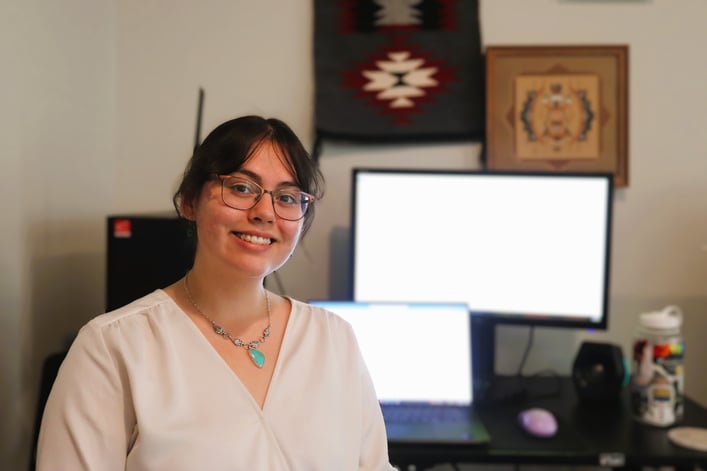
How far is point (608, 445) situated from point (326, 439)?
687mm

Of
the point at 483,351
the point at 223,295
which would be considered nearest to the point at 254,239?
the point at 223,295

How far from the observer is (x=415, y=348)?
4.93ft

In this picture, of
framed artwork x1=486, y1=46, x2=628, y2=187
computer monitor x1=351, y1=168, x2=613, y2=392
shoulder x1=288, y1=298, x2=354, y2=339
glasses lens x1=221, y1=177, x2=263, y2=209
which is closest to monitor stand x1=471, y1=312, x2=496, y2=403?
computer monitor x1=351, y1=168, x2=613, y2=392

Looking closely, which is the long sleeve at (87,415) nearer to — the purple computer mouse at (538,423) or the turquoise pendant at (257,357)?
the turquoise pendant at (257,357)

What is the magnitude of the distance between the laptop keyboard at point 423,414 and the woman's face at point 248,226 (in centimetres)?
60

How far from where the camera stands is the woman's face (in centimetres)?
93

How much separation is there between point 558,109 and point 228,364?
1316mm

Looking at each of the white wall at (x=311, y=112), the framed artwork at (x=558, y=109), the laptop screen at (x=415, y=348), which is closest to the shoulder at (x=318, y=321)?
the laptop screen at (x=415, y=348)

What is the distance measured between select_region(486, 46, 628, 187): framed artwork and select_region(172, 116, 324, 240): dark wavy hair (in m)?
0.97

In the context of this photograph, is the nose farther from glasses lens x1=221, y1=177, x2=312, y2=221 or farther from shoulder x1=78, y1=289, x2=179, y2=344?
shoulder x1=78, y1=289, x2=179, y2=344

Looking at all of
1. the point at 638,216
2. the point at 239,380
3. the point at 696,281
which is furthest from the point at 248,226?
the point at 696,281

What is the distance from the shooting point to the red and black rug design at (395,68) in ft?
6.08

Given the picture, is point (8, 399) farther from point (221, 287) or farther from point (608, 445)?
point (608, 445)

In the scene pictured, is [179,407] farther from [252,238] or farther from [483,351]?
[483,351]
